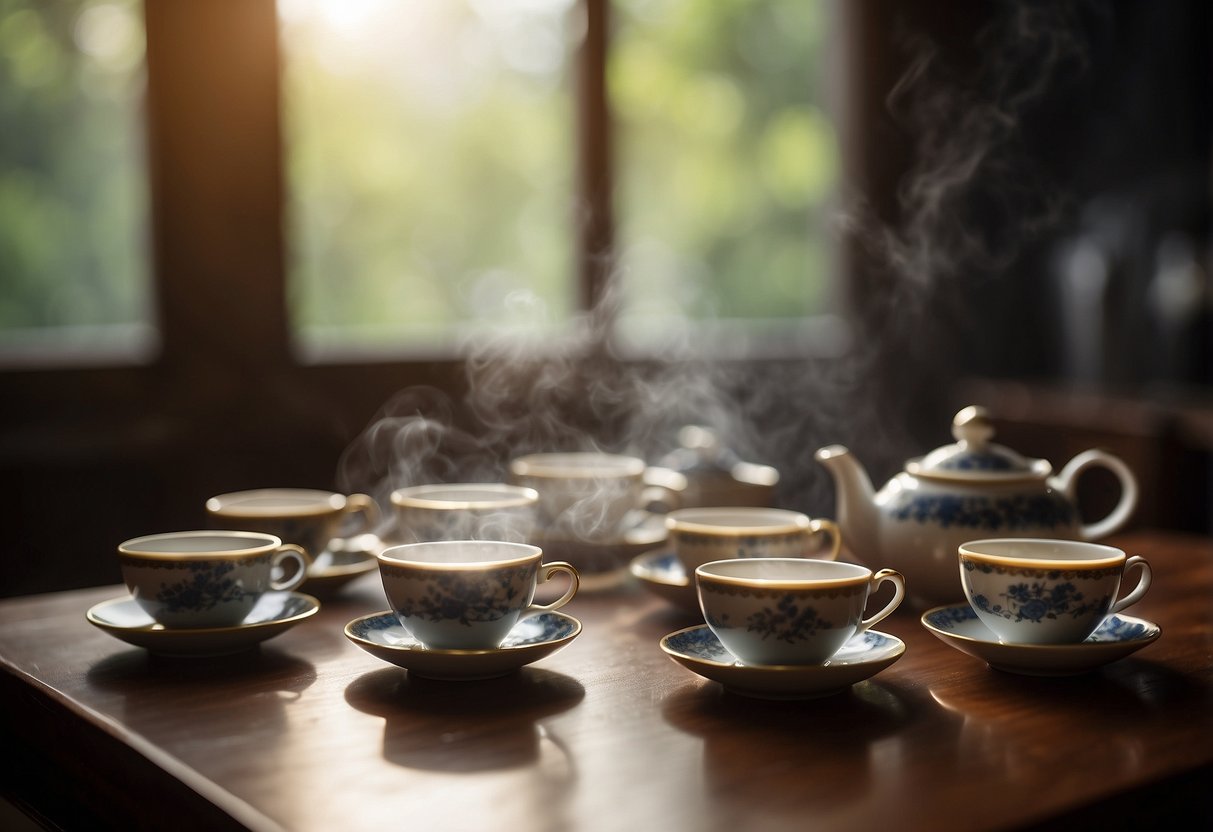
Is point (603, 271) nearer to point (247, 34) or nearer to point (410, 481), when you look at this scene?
point (410, 481)

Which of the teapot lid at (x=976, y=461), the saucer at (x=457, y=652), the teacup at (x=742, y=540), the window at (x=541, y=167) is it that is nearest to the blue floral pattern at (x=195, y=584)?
the saucer at (x=457, y=652)

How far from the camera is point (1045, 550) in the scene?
3.68ft

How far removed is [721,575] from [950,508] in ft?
1.13

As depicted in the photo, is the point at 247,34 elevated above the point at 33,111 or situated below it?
above

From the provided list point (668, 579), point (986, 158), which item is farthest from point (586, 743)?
point (986, 158)

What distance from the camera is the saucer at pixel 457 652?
3.24 ft

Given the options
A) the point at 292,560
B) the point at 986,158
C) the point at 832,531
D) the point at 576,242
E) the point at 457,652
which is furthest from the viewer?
the point at 986,158

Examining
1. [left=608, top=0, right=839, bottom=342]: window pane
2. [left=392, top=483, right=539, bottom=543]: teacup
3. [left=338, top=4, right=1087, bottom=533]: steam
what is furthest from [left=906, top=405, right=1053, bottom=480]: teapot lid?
[left=608, top=0, right=839, bottom=342]: window pane

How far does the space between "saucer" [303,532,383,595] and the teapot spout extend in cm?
55

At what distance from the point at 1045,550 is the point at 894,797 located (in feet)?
1.46

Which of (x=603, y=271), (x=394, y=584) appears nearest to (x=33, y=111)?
(x=603, y=271)

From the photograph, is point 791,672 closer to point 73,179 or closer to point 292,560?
point 292,560

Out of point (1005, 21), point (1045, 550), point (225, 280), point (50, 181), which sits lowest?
point (1045, 550)

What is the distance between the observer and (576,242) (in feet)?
11.4
